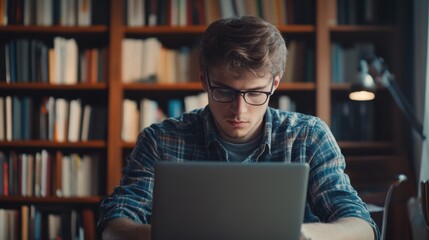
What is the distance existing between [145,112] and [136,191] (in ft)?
4.99

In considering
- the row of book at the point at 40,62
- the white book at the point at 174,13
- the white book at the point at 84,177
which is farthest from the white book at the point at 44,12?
the white book at the point at 84,177

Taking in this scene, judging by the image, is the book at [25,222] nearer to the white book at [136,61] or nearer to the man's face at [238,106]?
the white book at [136,61]

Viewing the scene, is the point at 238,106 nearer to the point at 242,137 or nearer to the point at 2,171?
the point at 242,137

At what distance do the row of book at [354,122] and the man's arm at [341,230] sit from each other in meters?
1.65

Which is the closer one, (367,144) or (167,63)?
(367,144)

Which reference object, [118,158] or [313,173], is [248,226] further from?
[118,158]

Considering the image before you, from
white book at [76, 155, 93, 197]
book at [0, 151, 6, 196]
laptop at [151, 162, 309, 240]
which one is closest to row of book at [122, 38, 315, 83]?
white book at [76, 155, 93, 197]

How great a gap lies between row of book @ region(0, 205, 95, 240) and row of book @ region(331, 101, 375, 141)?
1364 mm

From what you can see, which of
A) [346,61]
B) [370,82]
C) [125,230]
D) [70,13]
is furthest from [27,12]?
[125,230]

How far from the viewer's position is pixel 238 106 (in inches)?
55.9

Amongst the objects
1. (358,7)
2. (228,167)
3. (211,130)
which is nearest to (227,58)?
(211,130)

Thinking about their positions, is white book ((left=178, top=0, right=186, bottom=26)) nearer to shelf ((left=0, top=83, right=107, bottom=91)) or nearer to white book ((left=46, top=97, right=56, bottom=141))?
shelf ((left=0, top=83, right=107, bottom=91))

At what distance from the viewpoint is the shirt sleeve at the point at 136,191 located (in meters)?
1.36

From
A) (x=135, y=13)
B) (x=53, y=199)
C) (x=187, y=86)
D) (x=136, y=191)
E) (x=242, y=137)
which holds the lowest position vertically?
(x=53, y=199)
